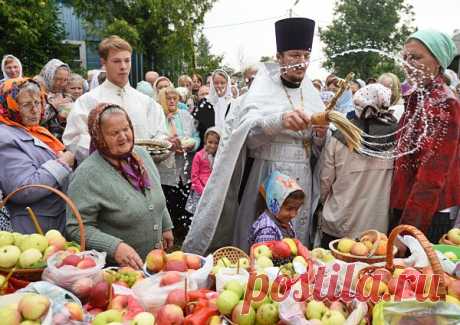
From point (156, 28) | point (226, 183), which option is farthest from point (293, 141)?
point (156, 28)

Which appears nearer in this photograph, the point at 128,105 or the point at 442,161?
the point at 442,161

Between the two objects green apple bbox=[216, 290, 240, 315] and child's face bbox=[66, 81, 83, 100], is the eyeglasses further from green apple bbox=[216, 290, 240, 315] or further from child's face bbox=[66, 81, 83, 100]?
child's face bbox=[66, 81, 83, 100]

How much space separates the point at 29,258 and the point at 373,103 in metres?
2.25

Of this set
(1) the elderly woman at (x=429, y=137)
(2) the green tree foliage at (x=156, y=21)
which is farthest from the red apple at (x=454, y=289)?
(2) the green tree foliage at (x=156, y=21)

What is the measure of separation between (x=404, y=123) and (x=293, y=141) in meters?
0.72

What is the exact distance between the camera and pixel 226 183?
2.98 m

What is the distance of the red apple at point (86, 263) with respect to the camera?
179 cm

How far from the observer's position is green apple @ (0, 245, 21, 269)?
180cm

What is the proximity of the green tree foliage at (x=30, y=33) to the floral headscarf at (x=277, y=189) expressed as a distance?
10.0 meters

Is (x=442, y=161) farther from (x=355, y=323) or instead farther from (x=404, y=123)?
(x=355, y=323)

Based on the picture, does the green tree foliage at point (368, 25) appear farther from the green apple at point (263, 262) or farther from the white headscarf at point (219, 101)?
the green apple at point (263, 262)

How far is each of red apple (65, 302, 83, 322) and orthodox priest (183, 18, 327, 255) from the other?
1525 millimetres

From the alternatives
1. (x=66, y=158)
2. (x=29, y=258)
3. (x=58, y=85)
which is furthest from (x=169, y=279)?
(x=58, y=85)

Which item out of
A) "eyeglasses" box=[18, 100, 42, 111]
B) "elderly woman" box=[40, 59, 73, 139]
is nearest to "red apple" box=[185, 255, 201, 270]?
"eyeglasses" box=[18, 100, 42, 111]
